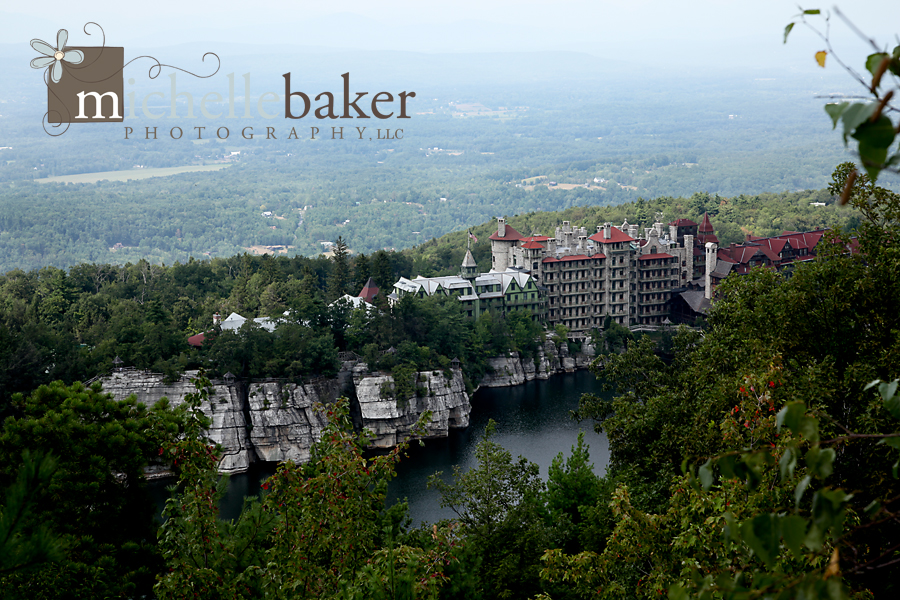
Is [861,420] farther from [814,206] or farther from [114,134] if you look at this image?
[114,134]

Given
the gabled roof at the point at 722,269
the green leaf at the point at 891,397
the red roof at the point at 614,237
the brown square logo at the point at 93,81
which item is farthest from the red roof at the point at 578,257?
the green leaf at the point at 891,397

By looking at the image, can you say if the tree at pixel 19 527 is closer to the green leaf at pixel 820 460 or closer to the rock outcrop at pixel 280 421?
the green leaf at pixel 820 460

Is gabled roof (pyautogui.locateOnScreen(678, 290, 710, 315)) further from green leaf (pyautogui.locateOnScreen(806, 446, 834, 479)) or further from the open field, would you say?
the open field

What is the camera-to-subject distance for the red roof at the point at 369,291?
147 feet

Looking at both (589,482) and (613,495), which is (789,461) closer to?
(613,495)

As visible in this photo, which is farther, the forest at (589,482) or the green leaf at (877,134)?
the forest at (589,482)

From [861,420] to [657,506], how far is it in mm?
4679

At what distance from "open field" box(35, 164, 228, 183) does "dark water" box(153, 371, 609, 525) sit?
13279 centimetres

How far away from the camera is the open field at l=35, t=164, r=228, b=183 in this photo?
151625mm

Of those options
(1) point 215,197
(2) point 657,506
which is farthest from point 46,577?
(1) point 215,197

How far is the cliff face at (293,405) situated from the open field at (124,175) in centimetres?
13279

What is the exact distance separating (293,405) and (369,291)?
44.4ft

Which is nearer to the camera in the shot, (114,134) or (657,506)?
(657,506)

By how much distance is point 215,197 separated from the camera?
142 m
